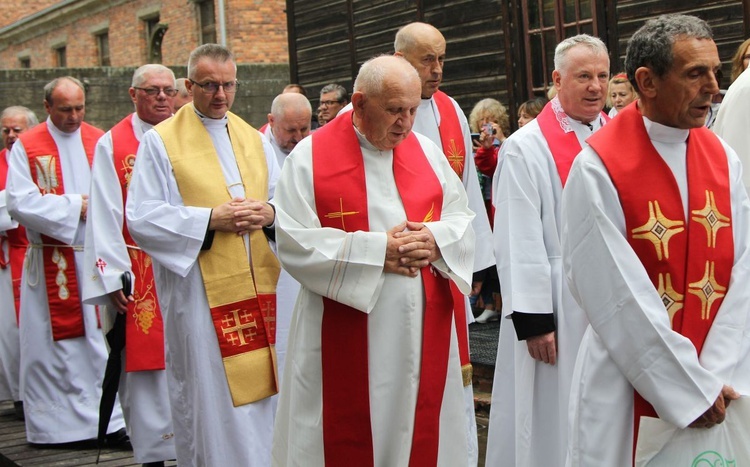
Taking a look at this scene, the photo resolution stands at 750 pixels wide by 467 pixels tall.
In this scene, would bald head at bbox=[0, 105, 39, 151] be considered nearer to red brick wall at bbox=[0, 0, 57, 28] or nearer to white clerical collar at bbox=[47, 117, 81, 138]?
white clerical collar at bbox=[47, 117, 81, 138]

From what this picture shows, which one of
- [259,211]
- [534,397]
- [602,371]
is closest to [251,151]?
[259,211]

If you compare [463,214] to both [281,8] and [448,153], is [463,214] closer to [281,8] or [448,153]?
[448,153]

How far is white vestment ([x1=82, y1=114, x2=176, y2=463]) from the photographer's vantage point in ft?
21.2

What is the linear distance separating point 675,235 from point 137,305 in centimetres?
405

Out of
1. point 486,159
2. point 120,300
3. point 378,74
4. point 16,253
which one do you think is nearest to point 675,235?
point 378,74

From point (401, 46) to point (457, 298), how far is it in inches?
50.2

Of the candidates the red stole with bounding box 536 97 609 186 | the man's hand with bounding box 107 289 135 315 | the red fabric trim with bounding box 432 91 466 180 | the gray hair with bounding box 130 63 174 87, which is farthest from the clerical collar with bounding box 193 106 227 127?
the red stole with bounding box 536 97 609 186

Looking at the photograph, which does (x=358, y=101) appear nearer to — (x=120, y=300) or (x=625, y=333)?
(x=625, y=333)

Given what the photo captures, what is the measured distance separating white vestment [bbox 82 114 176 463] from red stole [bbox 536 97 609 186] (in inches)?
104

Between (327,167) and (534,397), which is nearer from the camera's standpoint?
(327,167)

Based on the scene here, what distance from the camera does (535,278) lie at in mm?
4762

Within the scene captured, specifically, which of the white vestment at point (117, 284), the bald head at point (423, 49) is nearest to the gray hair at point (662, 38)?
the bald head at point (423, 49)

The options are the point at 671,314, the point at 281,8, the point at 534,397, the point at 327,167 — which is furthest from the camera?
the point at 281,8

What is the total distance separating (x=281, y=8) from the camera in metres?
24.5
